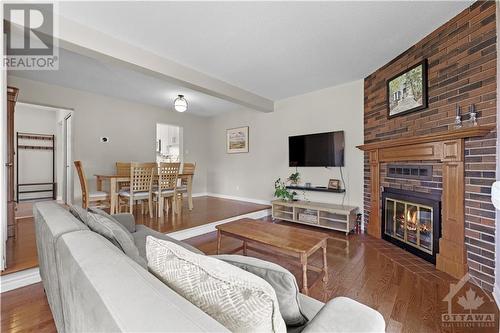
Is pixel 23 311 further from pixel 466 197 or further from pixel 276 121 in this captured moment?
pixel 276 121

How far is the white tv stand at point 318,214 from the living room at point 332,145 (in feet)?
0.08

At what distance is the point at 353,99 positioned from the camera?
371cm

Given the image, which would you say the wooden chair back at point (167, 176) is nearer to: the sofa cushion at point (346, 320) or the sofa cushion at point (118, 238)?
the sofa cushion at point (118, 238)

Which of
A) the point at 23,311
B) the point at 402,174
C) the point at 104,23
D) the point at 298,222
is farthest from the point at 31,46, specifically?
the point at 402,174

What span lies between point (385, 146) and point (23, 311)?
3969 millimetres

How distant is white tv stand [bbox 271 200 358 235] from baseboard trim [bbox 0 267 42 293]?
3.30 meters

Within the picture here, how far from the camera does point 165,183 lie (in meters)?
3.65

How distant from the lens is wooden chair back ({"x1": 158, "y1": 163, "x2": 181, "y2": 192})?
358cm

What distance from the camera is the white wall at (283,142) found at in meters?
3.72

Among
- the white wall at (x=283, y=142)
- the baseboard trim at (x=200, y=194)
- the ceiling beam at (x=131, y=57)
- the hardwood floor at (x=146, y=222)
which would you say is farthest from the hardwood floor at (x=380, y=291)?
the baseboard trim at (x=200, y=194)

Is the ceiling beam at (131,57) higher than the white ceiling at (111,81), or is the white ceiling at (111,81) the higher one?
the white ceiling at (111,81)

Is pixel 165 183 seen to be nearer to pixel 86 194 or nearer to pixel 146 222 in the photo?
pixel 146 222

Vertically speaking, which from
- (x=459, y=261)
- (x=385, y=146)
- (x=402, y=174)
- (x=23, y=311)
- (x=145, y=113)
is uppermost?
(x=145, y=113)

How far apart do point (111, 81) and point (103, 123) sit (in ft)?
3.93
